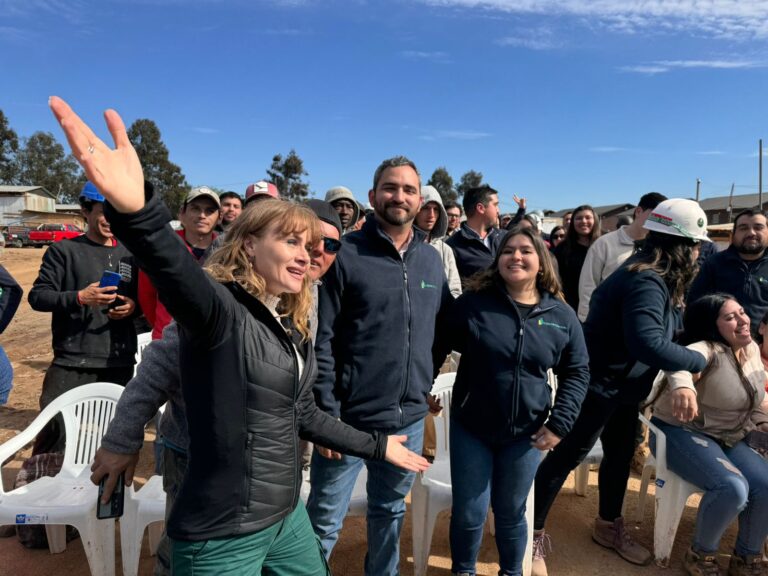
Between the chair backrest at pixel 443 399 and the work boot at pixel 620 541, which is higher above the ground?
the chair backrest at pixel 443 399

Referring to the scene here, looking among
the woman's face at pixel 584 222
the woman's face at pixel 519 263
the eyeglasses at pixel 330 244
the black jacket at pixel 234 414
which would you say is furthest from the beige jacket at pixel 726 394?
the woman's face at pixel 584 222

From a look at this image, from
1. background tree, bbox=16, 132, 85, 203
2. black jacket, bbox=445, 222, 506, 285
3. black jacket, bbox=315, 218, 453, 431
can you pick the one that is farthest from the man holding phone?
background tree, bbox=16, 132, 85, 203

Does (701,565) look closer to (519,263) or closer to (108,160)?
(519,263)

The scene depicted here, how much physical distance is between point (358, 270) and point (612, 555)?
7.99ft

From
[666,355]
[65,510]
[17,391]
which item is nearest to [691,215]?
[666,355]

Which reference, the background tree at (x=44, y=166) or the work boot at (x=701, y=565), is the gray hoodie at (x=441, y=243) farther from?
the background tree at (x=44, y=166)

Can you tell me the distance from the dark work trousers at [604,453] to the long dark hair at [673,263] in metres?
0.72

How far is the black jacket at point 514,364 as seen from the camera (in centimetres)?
230

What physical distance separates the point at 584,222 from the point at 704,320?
2606mm

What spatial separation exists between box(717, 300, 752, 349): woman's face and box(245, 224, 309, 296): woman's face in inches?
105

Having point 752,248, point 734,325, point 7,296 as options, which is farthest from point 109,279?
point 752,248

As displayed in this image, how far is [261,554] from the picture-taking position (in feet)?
4.79

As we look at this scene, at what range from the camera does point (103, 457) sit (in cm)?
Result: 150

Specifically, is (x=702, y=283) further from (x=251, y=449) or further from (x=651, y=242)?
(x=251, y=449)
